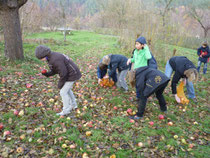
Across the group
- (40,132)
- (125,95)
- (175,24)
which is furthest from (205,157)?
(175,24)

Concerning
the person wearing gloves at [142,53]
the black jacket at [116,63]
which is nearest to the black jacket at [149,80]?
the person wearing gloves at [142,53]

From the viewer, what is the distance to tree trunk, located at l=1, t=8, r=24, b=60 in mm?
6066

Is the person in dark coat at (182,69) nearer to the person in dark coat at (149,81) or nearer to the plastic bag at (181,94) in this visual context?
the plastic bag at (181,94)

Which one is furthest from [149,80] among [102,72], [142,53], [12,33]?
[12,33]

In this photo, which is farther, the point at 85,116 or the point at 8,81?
the point at 8,81

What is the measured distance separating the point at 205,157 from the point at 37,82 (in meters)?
5.45

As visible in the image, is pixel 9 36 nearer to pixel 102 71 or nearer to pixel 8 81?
pixel 8 81

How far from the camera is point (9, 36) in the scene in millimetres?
6242

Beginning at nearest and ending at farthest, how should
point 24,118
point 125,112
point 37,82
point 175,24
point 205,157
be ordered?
point 205,157 < point 24,118 < point 125,112 < point 37,82 < point 175,24

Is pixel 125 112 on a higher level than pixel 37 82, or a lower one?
lower

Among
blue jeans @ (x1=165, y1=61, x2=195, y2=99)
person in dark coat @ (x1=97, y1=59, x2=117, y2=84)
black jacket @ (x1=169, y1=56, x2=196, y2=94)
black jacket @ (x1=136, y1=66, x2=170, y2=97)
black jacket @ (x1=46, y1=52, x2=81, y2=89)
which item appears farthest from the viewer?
blue jeans @ (x1=165, y1=61, x2=195, y2=99)

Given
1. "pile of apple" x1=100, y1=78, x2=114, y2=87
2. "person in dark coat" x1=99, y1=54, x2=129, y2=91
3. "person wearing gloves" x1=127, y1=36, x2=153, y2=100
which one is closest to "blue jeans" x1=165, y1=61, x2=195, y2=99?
"person wearing gloves" x1=127, y1=36, x2=153, y2=100

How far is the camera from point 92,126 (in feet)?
12.2

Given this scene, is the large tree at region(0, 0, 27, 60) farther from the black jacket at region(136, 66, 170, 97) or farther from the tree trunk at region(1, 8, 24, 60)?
the black jacket at region(136, 66, 170, 97)
